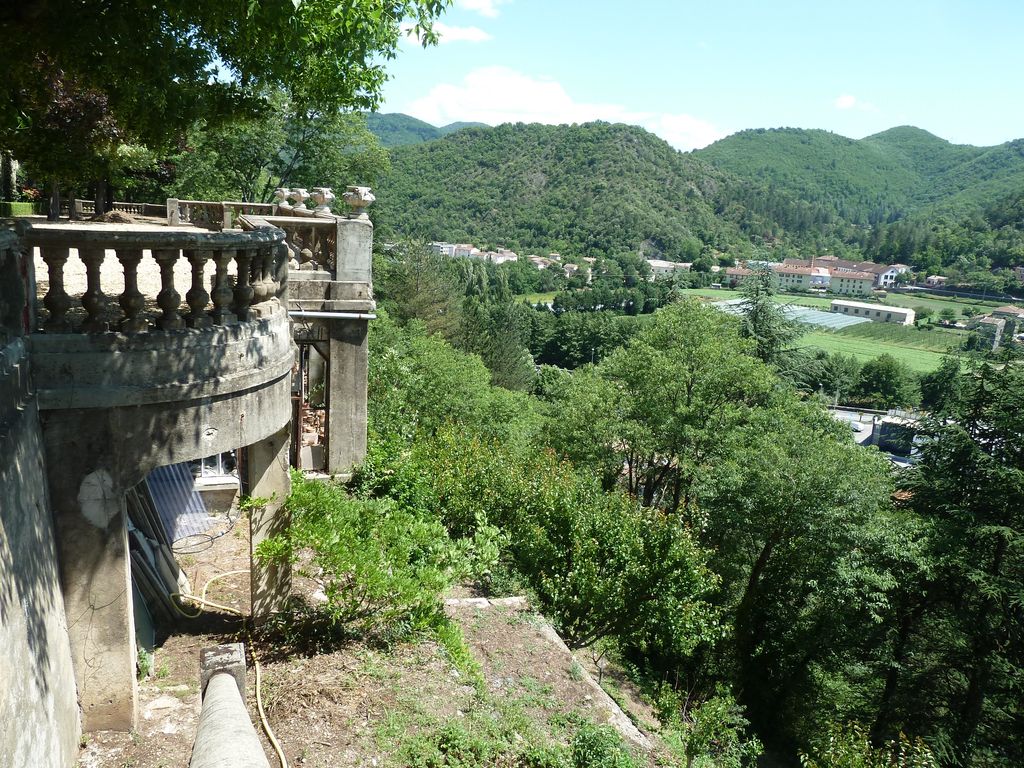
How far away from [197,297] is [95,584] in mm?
2055

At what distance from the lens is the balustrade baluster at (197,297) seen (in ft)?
16.6

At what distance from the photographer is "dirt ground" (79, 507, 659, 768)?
17.7ft

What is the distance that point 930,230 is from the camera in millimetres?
155250

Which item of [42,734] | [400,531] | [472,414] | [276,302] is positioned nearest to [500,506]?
[400,531]

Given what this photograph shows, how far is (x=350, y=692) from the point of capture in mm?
6207

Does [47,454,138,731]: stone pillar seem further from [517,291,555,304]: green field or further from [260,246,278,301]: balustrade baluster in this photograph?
[517,291,555,304]: green field

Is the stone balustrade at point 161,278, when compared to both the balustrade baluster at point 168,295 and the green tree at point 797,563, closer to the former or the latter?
the balustrade baluster at point 168,295

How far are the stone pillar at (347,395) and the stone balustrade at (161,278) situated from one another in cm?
470

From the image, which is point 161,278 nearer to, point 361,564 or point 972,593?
point 361,564

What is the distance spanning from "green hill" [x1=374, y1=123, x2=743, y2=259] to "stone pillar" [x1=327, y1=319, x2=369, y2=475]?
143 meters

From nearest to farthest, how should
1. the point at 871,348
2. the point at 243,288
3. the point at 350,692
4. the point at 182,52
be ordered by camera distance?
1. the point at 243,288
2. the point at 350,692
3. the point at 182,52
4. the point at 871,348

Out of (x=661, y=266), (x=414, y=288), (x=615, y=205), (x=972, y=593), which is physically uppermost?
(x=615, y=205)

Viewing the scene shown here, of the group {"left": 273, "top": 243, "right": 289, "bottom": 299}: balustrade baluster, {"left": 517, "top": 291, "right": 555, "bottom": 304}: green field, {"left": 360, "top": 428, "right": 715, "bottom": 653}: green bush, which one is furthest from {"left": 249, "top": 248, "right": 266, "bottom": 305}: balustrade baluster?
{"left": 517, "top": 291, "right": 555, "bottom": 304}: green field

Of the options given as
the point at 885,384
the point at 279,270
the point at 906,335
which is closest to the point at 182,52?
the point at 279,270
